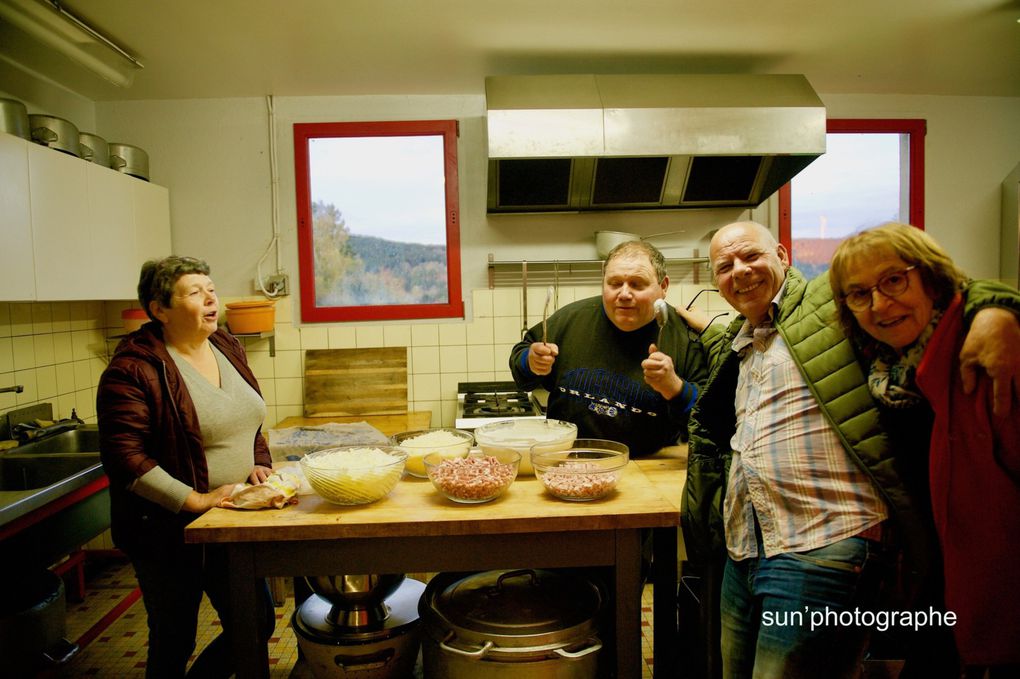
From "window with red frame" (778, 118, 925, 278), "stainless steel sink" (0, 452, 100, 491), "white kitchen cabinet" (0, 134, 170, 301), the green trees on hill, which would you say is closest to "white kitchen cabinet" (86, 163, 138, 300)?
"white kitchen cabinet" (0, 134, 170, 301)

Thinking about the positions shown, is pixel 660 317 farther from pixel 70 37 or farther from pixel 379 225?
pixel 70 37

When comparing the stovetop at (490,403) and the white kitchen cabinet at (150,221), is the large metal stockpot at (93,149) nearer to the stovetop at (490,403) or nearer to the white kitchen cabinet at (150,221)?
the white kitchen cabinet at (150,221)

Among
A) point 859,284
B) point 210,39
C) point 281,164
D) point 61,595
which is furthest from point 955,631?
point 281,164

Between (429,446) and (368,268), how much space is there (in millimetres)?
2275

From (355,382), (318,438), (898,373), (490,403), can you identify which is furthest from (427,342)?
(898,373)

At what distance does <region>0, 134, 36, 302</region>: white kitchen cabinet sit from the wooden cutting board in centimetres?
142

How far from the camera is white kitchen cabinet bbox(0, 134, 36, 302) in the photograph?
2.37 meters

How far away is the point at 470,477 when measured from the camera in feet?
4.50

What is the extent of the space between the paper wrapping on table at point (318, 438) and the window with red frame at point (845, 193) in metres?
2.80

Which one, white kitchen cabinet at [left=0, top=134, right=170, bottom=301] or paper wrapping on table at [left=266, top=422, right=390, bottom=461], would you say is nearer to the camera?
white kitchen cabinet at [left=0, top=134, right=170, bottom=301]

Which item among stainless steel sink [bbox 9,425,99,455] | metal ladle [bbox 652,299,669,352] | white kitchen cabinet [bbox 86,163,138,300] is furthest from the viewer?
white kitchen cabinet [bbox 86,163,138,300]

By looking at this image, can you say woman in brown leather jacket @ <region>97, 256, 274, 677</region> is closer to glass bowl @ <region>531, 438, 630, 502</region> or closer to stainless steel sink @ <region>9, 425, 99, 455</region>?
glass bowl @ <region>531, 438, 630, 502</region>

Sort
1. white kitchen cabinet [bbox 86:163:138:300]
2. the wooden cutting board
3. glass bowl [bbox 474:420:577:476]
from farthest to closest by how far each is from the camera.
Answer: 1. the wooden cutting board
2. white kitchen cabinet [bbox 86:163:138:300]
3. glass bowl [bbox 474:420:577:476]

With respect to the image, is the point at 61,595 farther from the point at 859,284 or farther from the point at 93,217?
the point at 859,284
